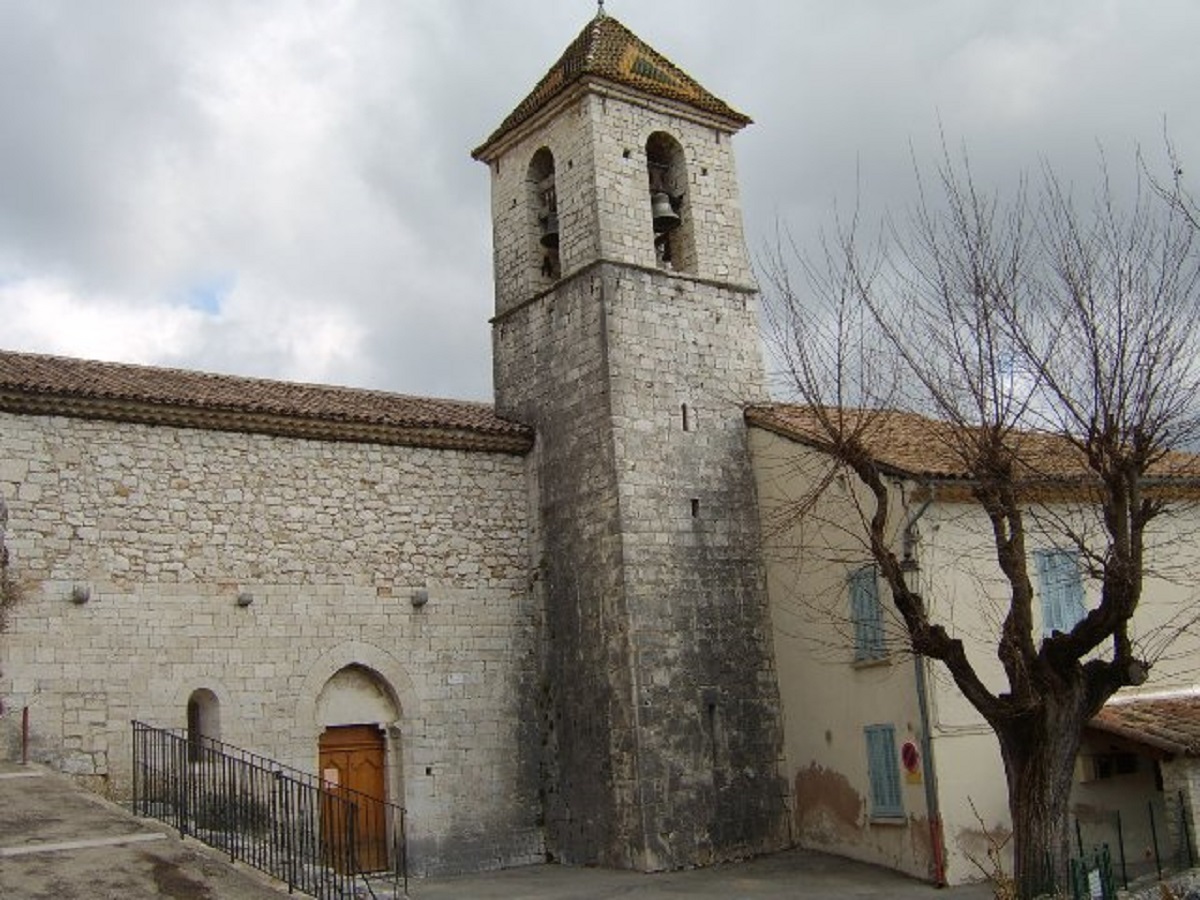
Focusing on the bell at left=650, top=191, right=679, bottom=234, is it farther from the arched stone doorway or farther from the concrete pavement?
the concrete pavement

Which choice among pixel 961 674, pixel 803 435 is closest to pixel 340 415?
pixel 803 435

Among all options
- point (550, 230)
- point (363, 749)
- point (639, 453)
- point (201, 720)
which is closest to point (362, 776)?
point (363, 749)

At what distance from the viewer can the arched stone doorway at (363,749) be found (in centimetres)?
1639

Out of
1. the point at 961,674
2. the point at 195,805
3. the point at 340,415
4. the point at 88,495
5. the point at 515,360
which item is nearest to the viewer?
the point at 961,674

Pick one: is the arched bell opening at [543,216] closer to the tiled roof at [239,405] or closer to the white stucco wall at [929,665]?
the tiled roof at [239,405]

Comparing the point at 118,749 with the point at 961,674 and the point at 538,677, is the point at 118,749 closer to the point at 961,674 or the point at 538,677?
the point at 538,677

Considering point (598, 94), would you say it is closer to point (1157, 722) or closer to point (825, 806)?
point (825, 806)

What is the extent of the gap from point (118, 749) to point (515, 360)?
8.01 m

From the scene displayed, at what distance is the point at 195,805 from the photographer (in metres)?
14.1

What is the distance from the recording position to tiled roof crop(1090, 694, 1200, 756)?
14461 millimetres

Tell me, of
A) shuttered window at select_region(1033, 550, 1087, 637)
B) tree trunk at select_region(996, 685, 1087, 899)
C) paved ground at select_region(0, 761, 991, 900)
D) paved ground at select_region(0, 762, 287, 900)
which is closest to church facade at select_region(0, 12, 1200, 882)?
paved ground at select_region(0, 761, 991, 900)

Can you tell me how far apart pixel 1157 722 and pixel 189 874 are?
431 inches

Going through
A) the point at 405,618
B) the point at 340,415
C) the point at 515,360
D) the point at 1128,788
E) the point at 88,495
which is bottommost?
the point at 1128,788

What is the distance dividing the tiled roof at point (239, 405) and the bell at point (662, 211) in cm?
376
